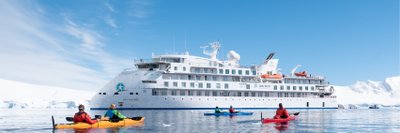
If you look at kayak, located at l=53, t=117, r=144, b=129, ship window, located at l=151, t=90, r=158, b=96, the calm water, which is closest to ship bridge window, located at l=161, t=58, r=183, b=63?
ship window, located at l=151, t=90, r=158, b=96

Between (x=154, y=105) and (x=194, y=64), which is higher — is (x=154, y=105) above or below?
below

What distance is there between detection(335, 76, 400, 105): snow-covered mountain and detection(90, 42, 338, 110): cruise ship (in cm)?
9251

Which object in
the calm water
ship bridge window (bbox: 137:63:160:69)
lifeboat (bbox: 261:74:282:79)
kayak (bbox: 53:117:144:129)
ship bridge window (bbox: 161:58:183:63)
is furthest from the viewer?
lifeboat (bbox: 261:74:282:79)

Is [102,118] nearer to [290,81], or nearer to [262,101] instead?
[262,101]

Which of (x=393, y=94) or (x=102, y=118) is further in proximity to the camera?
(x=393, y=94)

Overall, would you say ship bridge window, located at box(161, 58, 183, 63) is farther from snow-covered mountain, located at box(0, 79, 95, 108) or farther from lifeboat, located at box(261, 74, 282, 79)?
snow-covered mountain, located at box(0, 79, 95, 108)

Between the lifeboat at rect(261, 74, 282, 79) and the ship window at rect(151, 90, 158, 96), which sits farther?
the lifeboat at rect(261, 74, 282, 79)

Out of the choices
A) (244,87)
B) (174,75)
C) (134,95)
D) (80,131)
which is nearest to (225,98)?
(244,87)

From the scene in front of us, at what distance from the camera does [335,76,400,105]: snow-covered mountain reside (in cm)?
17775

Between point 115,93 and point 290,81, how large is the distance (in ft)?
115

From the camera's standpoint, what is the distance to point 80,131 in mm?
27109

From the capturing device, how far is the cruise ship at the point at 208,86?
69125mm

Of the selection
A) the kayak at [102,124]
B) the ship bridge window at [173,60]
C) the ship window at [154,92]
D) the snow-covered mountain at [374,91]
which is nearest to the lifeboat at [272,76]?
the ship bridge window at [173,60]

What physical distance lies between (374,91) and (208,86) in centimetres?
13608
